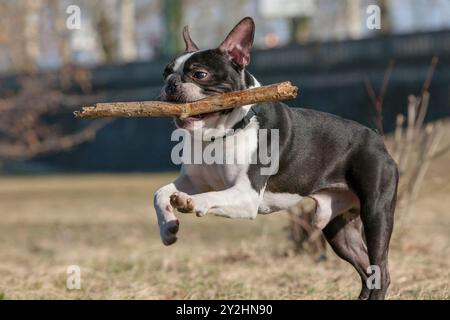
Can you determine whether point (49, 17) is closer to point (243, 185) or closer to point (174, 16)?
point (174, 16)

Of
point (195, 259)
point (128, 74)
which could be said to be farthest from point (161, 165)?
point (195, 259)

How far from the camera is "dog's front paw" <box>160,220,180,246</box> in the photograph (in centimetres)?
625

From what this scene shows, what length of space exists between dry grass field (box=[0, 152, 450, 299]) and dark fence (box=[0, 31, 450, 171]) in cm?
654

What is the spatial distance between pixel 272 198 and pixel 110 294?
197 cm

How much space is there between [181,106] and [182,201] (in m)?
0.62

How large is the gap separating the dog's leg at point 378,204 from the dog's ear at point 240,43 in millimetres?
1154

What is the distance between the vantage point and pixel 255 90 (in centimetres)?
618

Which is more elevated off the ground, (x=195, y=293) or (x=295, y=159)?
(x=295, y=159)

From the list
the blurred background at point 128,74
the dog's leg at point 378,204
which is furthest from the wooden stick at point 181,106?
the blurred background at point 128,74

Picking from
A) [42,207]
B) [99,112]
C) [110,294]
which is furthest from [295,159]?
[42,207]

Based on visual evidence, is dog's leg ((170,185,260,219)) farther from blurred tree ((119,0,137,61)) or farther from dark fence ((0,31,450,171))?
blurred tree ((119,0,137,61))

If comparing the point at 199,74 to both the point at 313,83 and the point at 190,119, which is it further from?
the point at 313,83

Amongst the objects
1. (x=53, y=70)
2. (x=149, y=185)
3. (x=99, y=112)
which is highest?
(x=99, y=112)

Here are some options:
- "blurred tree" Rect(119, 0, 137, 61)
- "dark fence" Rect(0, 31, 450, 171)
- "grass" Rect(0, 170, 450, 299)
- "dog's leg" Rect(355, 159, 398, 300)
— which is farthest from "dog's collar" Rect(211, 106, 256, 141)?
"blurred tree" Rect(119, 0, 137, 61)
